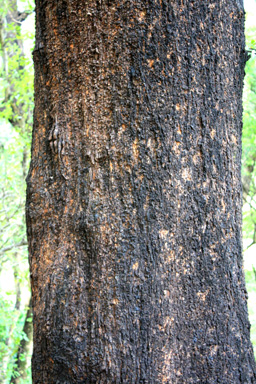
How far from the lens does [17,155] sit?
766cm

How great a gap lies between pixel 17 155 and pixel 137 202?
276 inches

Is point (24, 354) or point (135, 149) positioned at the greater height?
point (135, 149)

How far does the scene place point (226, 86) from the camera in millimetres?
1252

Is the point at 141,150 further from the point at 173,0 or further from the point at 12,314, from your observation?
the point at 12,314

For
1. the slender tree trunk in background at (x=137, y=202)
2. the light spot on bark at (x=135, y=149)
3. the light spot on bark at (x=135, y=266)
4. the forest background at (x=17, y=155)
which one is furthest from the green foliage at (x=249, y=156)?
the light spot on bark at (x=135, y=266)

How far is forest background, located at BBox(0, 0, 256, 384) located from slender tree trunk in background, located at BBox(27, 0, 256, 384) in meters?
5.25

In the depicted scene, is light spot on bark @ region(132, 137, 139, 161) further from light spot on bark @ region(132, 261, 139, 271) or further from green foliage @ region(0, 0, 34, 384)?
green foliage @ region(0, 0, 34, 384)

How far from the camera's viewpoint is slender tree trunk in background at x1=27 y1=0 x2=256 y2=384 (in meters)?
1.05

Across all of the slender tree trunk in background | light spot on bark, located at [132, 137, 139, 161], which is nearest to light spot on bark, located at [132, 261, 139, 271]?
the slender tree trunk in background

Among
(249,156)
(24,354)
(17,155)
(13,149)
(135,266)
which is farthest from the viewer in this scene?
(249,156)

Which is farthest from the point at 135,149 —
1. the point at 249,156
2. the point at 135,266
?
the point at 249,156

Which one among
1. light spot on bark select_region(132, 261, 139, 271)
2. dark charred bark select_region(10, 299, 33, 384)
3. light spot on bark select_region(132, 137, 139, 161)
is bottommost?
dark charred bark select_region(10, 299, 33, 384)

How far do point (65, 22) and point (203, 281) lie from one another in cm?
94

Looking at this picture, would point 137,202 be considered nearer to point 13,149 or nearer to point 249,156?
point 13,149
